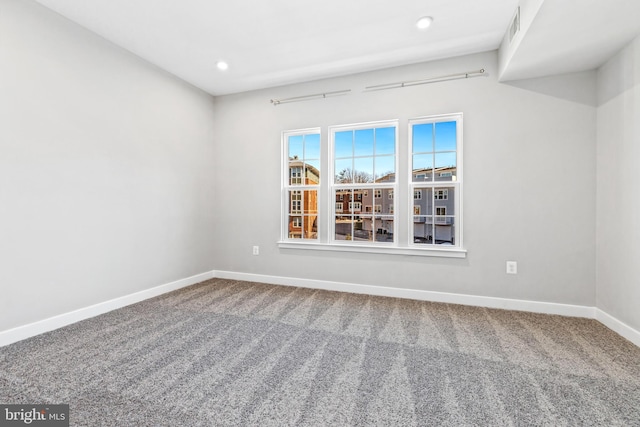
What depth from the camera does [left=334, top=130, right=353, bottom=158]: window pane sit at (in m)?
3.64

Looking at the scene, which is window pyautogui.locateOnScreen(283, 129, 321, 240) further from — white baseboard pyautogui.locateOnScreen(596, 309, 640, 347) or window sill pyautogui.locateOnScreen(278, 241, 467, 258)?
white baseboard pyautogui.locateOnScreen(596, 309, 640, 347)

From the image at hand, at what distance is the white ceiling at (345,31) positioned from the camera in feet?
7.15

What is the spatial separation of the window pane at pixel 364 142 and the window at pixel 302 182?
0.55m

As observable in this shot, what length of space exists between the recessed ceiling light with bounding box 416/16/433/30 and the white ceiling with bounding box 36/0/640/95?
5 cm

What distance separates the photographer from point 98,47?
278 cm

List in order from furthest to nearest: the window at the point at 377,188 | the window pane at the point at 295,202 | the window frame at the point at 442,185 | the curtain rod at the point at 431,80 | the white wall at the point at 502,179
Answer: the window pane at the point at 295,202
the window at the point at 377,188
the window frame at the point at 442,185
the curtain rod at the point at 431,80
the white wall at the point at 502,179

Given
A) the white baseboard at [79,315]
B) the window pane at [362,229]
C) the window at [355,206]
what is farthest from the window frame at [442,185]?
the white baseboard at [79,315]

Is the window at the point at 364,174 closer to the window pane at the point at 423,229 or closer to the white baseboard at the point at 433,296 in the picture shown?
the window pane at the point at 423,229

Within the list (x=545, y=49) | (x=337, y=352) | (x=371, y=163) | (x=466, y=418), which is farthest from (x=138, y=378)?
(x=545, y=49)

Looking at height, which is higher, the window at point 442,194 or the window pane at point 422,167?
the window pane at point 422,167

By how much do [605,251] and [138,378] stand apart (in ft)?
13.0

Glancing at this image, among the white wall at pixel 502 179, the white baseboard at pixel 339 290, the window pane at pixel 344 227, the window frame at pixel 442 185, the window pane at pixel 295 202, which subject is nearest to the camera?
the white baseboard at pixel 339 290

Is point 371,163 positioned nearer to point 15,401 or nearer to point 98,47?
point 98,47

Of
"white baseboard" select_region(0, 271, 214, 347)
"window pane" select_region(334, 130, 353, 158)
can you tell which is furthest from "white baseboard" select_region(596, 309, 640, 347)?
"white baseboard" select_region(0, 271, 214, 347)
